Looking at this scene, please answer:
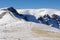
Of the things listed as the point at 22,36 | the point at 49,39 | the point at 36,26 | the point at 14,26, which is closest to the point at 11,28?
the point at 14,26

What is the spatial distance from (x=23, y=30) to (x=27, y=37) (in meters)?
4.10

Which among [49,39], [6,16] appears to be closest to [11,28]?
[49,39]

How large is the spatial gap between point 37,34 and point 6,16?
48.3 ft

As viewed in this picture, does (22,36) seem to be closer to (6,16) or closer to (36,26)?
(36,26)

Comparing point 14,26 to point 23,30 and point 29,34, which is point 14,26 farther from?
point 29,34

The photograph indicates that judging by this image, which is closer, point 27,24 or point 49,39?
point 49,39

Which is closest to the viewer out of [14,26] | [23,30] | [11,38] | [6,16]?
[11,38]

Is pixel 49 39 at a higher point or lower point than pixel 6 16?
lower

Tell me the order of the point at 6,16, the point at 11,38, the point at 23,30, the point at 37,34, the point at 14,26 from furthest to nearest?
1. the point at 6,16
2. the point at 14,26
3. the point at 23,30
4. the point at 37,34
5. the point at 11,38

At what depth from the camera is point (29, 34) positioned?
27.0m

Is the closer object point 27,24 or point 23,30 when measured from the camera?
point 23,30

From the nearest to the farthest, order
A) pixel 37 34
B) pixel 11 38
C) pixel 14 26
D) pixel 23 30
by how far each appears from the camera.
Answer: pixel 11 38, pixel 37 34, pixel 23 30, pixel 14 26

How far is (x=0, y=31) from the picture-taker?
2842 centimetres

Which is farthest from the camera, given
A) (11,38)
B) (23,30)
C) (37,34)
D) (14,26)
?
(14,26)
